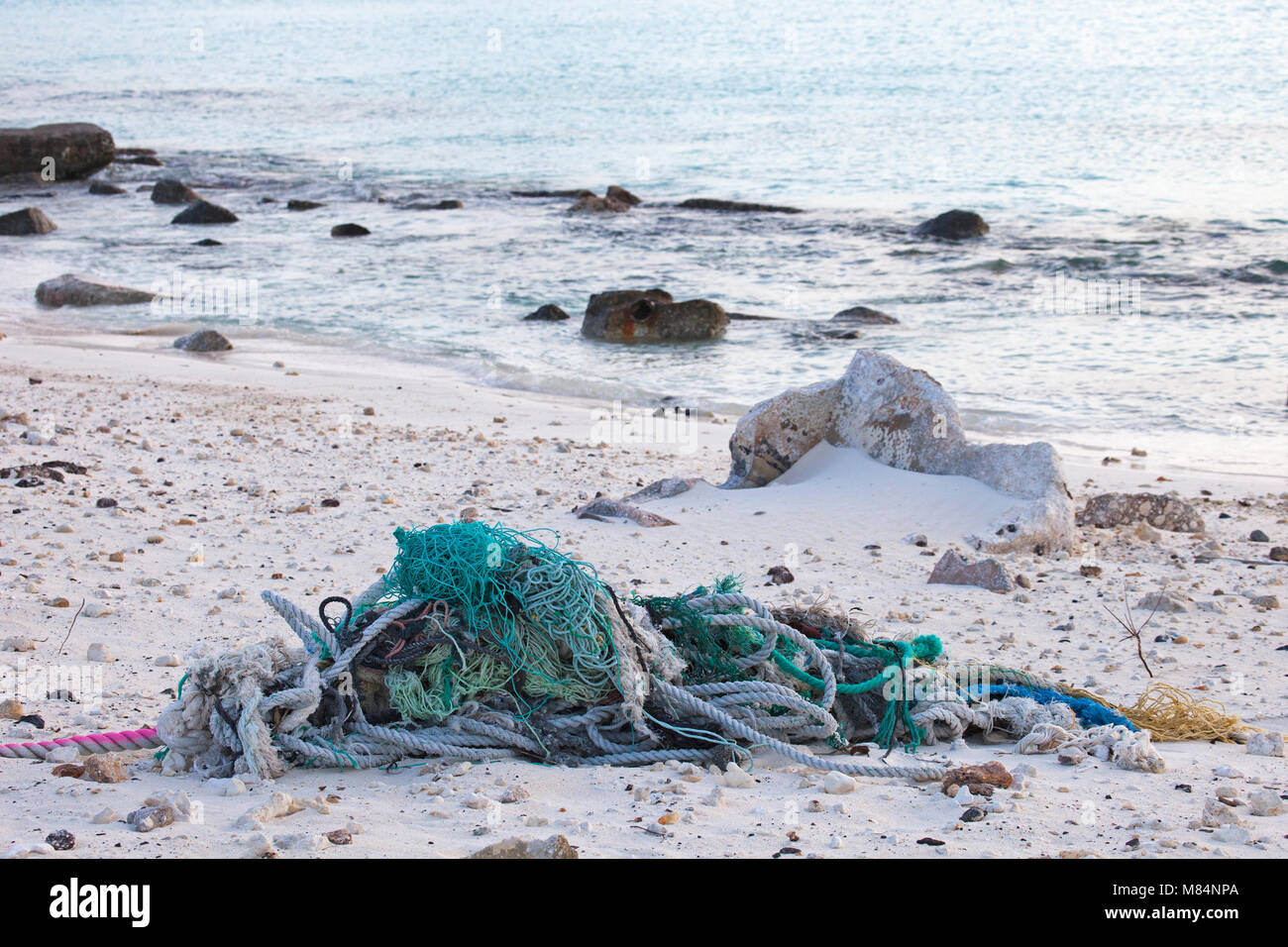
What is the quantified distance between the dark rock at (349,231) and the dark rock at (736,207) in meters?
6.36

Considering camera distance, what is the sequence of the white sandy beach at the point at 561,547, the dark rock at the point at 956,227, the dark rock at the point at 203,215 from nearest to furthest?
the white sandy beach at the point at 561,547 → the dark rock at the point at 956,227 → the dark rock at the point at 203,215

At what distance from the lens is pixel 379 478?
7375 millimetres

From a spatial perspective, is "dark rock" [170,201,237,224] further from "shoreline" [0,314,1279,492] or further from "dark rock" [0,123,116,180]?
"shoreline" [0,314,1279,492]

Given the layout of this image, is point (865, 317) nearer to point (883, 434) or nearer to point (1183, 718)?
point (883, 434)

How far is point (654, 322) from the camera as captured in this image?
13586 millimetres

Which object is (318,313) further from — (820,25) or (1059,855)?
(820,25)

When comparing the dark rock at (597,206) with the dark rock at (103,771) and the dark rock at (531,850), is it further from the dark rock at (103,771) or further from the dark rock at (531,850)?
the dark rock at (531,850)

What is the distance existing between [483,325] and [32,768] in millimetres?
10943

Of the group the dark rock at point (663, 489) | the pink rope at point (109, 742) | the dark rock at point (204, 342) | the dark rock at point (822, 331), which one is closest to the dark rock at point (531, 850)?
the pink rope at point (109, 742)

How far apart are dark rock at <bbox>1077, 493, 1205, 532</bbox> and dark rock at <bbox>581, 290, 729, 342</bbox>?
706 cm

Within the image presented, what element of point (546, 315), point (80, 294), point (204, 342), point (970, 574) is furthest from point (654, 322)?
point (970, 574)

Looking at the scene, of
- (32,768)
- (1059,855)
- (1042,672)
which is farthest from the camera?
(1042,672)

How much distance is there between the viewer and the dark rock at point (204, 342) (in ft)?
39.8
